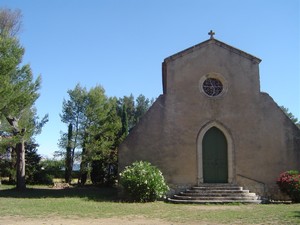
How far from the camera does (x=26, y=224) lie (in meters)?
9.49

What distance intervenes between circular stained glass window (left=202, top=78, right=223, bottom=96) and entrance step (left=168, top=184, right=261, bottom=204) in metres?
4.66

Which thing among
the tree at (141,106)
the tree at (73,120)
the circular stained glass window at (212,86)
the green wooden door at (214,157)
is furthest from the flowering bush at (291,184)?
the tree at (141,106)

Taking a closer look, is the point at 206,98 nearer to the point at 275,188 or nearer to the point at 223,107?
the point at 223,107

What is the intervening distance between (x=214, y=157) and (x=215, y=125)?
1577 millimetres

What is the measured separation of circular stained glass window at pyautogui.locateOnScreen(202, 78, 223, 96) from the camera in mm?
18203

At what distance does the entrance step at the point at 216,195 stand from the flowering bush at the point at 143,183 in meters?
0.84

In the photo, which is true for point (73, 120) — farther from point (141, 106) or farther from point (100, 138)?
point (141, 106)

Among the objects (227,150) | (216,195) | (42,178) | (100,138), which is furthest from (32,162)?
(216,195)

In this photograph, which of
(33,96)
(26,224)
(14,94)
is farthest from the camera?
(33,96)

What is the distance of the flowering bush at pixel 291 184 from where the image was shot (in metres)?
15.6

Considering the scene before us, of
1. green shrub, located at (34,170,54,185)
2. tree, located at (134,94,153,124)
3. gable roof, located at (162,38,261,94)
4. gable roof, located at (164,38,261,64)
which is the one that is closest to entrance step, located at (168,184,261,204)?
gable roof, located at (162,38,261,94)

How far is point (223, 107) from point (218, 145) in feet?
6.29

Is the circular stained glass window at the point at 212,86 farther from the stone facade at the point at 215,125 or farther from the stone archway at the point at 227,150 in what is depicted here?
the stone archway at the point at 227,150

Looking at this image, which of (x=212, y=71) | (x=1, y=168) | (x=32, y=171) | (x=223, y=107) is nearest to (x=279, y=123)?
(x=223, y=107)
